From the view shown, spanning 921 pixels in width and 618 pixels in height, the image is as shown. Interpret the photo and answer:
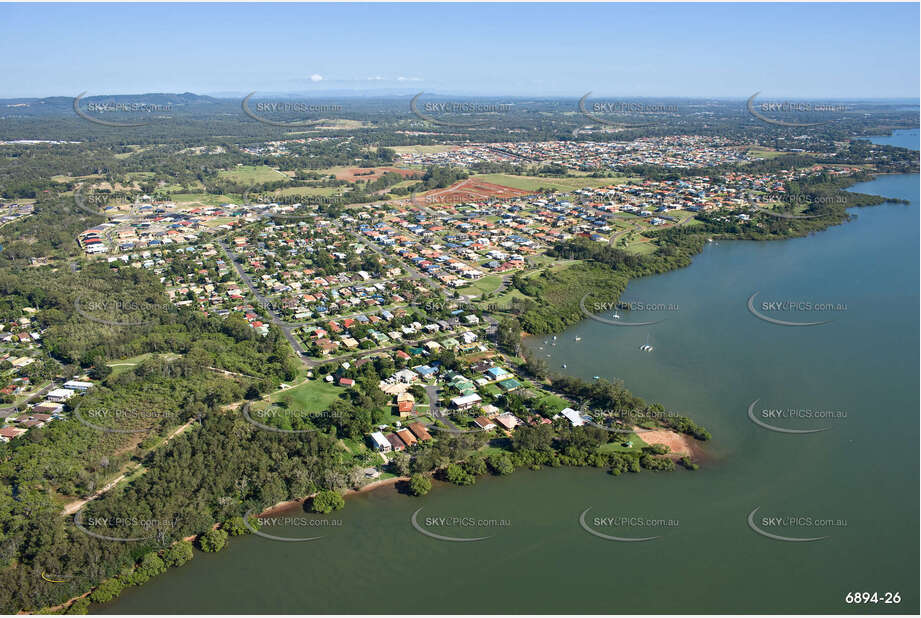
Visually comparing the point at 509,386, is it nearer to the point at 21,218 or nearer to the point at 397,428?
the point at 397,428

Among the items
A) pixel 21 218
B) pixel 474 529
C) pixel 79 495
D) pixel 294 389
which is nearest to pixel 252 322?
pixel 294 389

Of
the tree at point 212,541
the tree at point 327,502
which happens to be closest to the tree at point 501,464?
the tree at point 327,502

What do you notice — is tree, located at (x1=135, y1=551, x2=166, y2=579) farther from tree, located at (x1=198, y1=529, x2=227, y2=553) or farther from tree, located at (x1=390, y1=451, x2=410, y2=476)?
tree, located at (x1=390, y1=451, x2=410, y2=476)

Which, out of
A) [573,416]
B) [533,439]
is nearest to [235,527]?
[533,439]

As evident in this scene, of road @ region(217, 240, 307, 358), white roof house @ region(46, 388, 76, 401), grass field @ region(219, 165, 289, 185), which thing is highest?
grass field @ region(219, 165, 289, 185)

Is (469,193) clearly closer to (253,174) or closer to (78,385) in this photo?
(253,174)

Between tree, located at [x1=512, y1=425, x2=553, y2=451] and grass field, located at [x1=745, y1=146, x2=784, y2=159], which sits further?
grass field, located at [x1=745, y1=146, x2=784, y2=159]

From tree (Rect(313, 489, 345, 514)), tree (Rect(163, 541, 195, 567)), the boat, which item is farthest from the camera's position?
the boat

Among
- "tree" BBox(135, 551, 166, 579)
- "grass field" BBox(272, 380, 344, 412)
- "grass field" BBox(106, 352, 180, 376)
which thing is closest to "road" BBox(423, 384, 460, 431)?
"grass field" BBox(272, 380, 344, 412)
